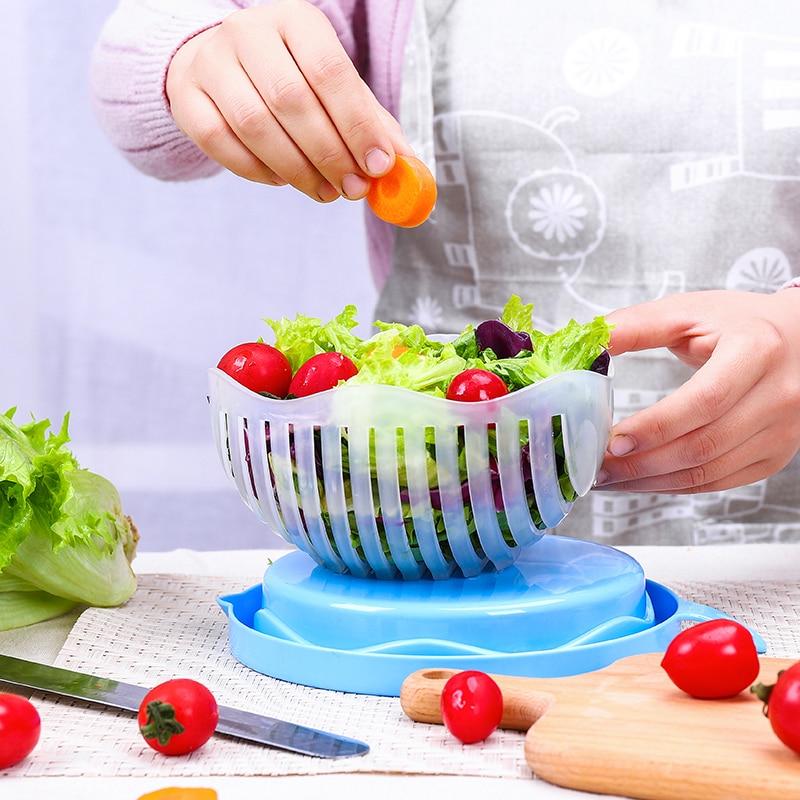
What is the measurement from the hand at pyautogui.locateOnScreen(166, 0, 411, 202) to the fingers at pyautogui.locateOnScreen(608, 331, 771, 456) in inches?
12.3

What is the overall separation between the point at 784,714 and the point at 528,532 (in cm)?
28

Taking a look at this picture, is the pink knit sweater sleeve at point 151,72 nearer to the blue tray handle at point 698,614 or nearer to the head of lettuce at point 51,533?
the head of lettuce at point 51,533

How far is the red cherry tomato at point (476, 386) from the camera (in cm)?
82

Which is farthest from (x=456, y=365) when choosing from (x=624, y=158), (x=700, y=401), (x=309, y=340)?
(x=624, y=158)

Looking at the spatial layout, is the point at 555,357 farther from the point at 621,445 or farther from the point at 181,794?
the point at 181,794

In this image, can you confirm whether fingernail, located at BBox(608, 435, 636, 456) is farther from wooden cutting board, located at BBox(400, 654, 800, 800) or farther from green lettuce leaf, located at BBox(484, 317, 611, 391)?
wooden cutting board, located at BBox(400, 654, 800, 800)

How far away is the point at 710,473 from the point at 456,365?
36 cm

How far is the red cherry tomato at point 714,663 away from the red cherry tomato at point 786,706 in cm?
8

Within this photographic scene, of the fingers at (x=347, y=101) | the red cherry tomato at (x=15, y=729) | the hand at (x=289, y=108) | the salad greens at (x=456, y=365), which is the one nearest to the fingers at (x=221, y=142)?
the hand at (x=289, y=108)

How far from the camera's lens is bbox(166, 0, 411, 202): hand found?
975 mm

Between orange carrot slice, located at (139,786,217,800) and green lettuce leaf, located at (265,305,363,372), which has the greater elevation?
green lettuce leaf, located at (265,305,363,372)

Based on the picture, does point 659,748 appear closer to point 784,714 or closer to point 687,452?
point 784,714

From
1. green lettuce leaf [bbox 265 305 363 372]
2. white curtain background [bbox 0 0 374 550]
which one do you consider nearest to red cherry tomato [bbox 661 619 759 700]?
green lettuce leaf [bbox 265 305 363 372]

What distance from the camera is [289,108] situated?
992mm
